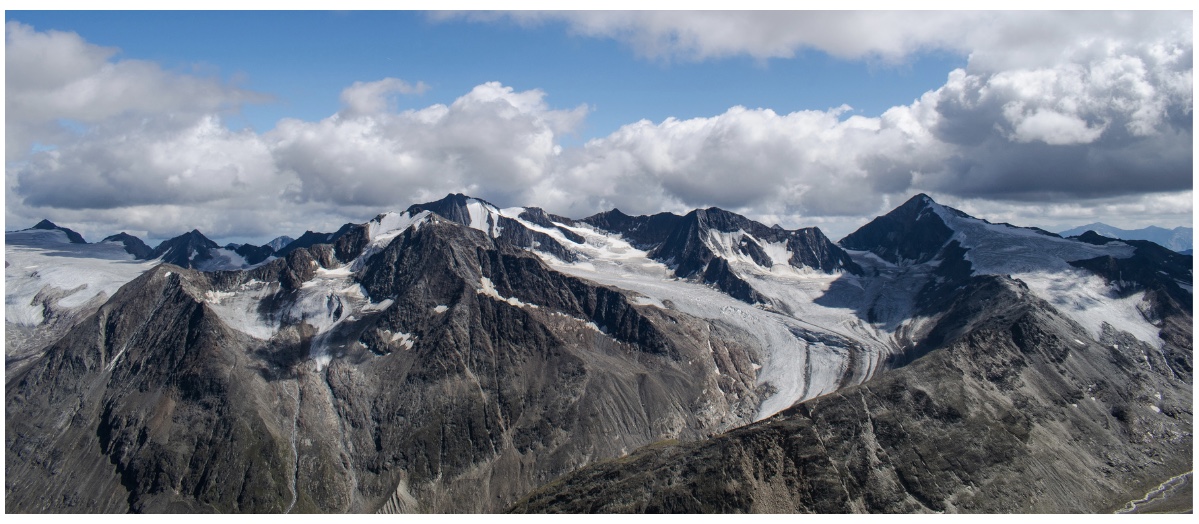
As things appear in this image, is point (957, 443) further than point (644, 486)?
Yes

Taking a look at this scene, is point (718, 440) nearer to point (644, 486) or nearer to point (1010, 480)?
point (644, 486)

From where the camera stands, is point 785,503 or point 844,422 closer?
point 785,503

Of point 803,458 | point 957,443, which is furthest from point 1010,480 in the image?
point 803,458

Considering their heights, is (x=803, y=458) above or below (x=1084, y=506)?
above
